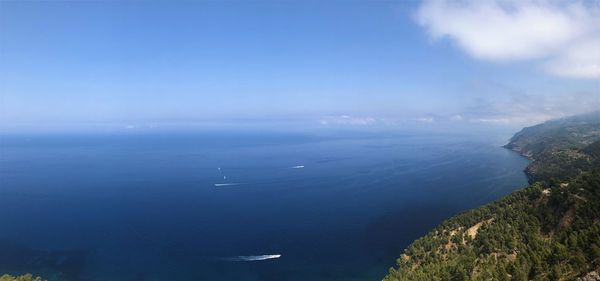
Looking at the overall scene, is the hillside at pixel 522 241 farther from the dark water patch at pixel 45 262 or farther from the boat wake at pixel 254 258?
the dark water patch at pixel 45 262

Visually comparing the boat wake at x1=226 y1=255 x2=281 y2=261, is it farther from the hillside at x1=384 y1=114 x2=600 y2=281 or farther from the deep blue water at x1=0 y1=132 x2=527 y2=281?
the hillside at x1=384 y1=114 x2=600 y2=281

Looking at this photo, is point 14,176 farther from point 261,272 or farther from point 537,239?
point 537,239

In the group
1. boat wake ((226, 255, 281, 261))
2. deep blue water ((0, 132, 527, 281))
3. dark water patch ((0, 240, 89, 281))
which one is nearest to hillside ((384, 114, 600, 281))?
deep blue water ((0, 132, 527, 281))

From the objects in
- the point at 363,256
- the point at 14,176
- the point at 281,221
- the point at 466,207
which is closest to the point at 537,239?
the point at 363,256

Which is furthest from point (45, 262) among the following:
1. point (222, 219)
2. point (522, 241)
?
point (522, 241)

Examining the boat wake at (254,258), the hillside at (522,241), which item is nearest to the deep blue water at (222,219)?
the boat wake at (254,258)

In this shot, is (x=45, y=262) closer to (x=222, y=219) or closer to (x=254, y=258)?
(x=222, y=219)
